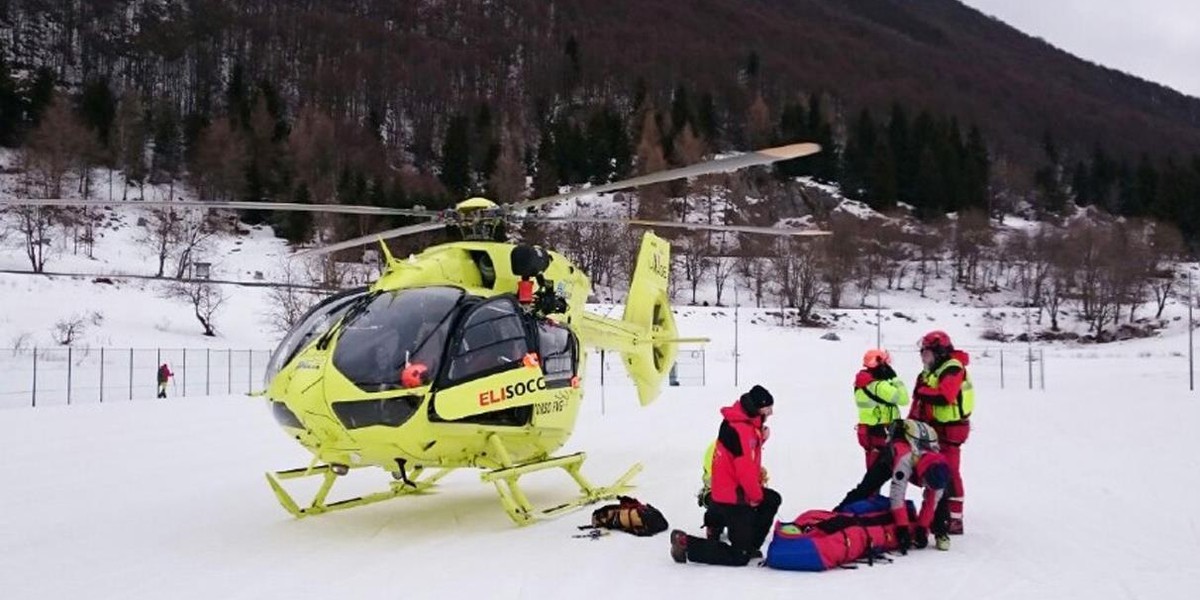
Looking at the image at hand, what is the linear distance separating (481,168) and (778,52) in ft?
255

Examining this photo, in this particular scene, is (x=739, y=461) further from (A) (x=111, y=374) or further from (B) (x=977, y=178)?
(B) (x=977, y=178)

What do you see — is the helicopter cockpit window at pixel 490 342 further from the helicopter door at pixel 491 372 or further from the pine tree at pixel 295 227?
the pine tree at pixel 295 227

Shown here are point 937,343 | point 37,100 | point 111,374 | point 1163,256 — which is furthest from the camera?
point 37,100

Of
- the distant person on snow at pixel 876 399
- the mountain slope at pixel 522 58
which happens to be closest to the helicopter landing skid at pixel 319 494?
the distant person on snow at pixel 876 399

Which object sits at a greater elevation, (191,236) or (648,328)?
(191,236)

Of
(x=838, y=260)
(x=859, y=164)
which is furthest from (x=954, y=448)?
(x=859, y=164)

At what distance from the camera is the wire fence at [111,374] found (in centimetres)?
2755

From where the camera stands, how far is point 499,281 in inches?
373

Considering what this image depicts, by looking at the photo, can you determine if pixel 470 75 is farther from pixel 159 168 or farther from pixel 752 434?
pixel 752 434

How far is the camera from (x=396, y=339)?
7824 millimetres

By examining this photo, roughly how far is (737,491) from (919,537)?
169 centimetres

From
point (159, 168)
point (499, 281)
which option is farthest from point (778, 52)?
point (499, 281)

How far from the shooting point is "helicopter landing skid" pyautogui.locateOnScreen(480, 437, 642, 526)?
8.47m

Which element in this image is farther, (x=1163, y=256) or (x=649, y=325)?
(x=1163, y=256)
